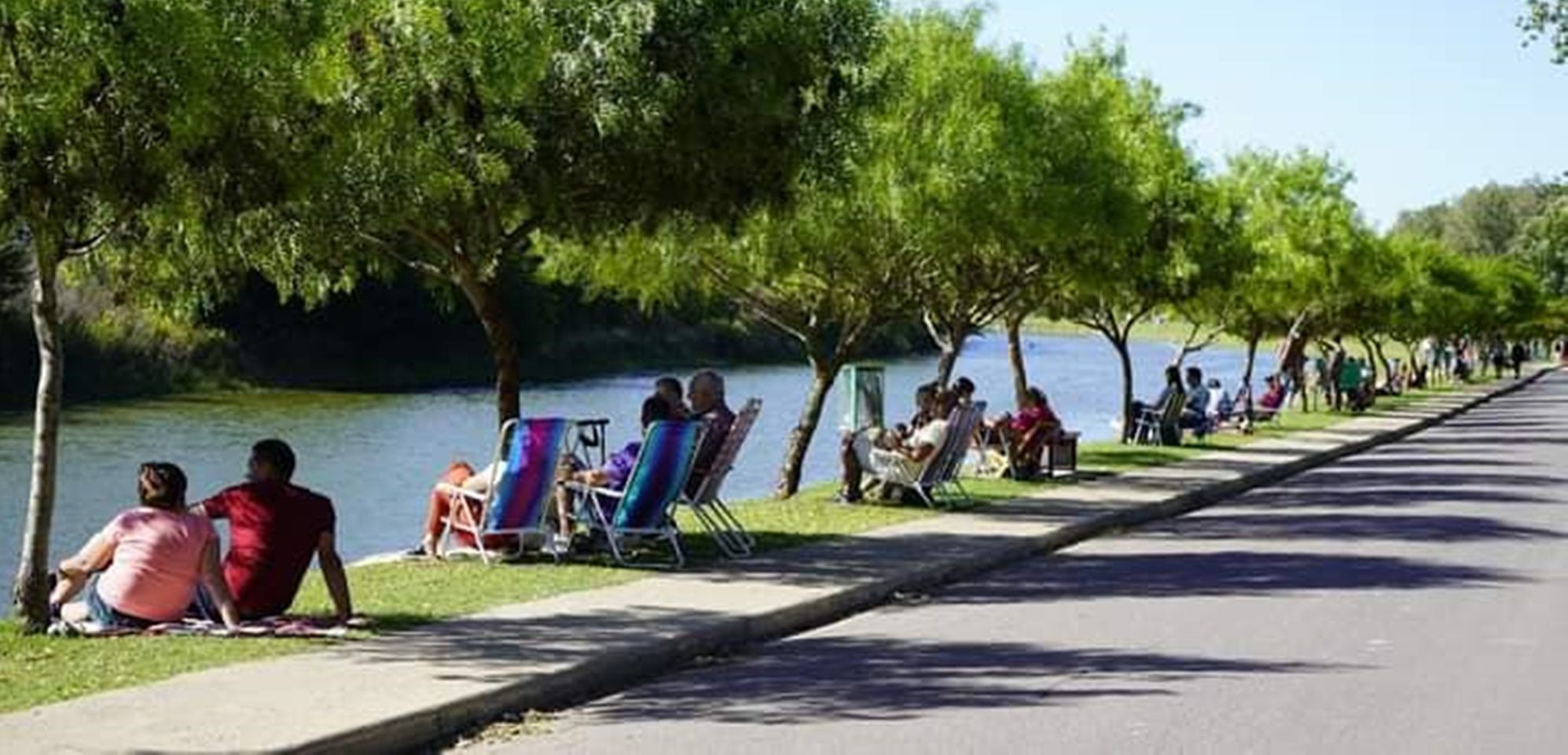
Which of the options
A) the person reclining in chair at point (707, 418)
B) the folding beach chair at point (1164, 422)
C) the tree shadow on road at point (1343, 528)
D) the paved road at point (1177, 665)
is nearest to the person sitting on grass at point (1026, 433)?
the tree shadow on road at point (1343, 528)

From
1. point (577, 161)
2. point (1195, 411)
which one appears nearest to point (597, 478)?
point (577, 161)

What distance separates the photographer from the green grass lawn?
9781 mm

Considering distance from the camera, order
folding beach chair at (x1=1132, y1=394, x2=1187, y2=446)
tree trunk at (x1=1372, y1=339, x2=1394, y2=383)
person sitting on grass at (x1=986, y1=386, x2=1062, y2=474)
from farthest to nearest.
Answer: tree trunk at (x1=1372, y1=339, x2=1394, y2=383) < folding beach chair at (x1=1132, y1=394, x2=1187, y2=446) < person sitting on grass at (x1=986, y1=386, x2=1062, y2=474)

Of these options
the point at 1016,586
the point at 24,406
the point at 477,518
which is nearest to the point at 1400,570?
the point at 1016,586

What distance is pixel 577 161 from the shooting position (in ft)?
53.1

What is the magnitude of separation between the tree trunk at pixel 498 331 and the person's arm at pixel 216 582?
6265 mm

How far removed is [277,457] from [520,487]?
10.6 ft

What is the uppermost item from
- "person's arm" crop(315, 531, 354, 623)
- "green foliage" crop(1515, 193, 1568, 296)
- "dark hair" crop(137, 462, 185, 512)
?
"green foliage" crop(1515, 193, 1568, 296)

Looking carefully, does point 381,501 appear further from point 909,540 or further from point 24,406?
point 24,406

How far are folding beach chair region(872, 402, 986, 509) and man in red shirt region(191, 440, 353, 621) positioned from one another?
983 cm

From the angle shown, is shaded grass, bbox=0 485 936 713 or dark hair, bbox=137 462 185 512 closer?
shaded grass, bbox=0 485 936 713

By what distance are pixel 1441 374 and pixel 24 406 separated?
66.4 meters

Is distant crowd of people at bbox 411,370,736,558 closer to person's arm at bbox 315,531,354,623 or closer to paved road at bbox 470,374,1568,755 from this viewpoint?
paved road at bbox 470,374,1568,755

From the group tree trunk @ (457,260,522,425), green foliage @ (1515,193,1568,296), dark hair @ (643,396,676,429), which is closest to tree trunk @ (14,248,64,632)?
tree trunk @ (457,260,522,425)
